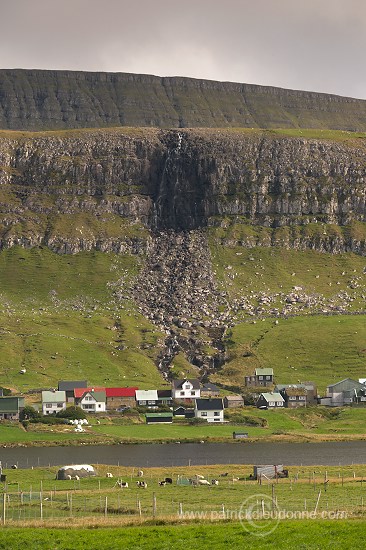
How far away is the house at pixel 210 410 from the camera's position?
561 ft

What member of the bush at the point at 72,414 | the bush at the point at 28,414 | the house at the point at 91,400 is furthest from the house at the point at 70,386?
the bush at the point at 28,414

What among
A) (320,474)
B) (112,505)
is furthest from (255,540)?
(320,474)

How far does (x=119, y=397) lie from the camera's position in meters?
184

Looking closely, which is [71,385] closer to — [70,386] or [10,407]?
[70,386]

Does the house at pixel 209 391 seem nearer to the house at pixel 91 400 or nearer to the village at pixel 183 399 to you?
the village at pixel 183 399

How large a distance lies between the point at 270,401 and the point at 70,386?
35531 millimetres

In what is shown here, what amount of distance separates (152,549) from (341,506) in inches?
723

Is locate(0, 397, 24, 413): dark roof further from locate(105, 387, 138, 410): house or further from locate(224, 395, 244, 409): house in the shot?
locate(224, 395, 244, 409): house

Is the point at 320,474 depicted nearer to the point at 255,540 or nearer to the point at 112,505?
the point at 112,505

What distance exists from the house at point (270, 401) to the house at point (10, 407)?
1747 inches

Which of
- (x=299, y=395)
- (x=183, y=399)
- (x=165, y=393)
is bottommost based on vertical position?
(x=299, y=395)

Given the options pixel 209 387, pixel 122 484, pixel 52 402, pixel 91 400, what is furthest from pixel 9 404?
pixel 122 484

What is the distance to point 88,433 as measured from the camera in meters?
151

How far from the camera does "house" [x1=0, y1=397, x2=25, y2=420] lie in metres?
164
